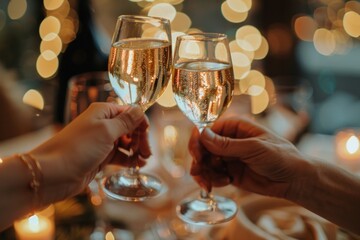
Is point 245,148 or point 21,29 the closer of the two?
point 245,148

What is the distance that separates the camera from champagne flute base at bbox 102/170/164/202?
111cm

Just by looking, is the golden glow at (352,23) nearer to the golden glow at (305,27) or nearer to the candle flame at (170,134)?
the golden glow at (305,27)

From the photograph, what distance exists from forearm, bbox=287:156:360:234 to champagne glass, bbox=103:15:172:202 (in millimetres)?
330

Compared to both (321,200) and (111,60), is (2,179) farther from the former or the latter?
(321,200)

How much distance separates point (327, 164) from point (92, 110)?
1.58 feet

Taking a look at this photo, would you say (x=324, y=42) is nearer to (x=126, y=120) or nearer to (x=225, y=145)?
(x=225, y=145)

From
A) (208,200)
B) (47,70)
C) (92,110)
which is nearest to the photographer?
(92,110)

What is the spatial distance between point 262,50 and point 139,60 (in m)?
2.46

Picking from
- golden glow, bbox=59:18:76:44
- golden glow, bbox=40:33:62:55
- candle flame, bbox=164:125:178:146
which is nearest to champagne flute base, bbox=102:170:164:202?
candle flame, bbox=164:125:178:146

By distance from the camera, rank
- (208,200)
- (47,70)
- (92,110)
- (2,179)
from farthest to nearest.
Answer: (47,70)
(208,200)
(92,110)
(2,179)

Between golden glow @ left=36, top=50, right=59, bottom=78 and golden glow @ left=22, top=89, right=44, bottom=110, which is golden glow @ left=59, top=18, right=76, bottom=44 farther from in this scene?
golden glow @ left=22, top=89, right=44, bottom=110

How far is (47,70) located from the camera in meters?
3.08

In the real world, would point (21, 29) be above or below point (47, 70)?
above

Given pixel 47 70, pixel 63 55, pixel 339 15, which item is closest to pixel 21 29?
pixel 47 70
